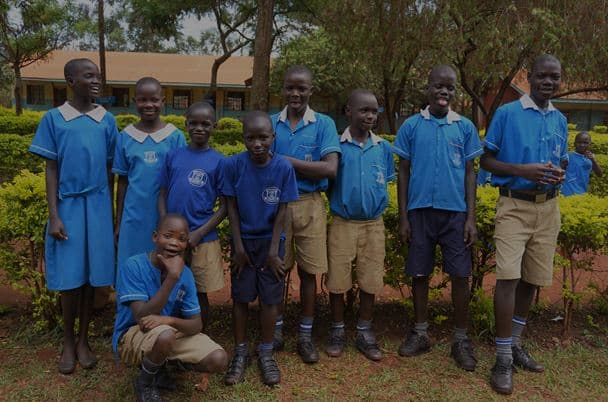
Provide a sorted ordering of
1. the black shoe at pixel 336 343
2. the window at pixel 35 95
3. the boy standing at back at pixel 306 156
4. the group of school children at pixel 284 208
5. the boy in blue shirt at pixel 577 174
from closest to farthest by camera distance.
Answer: the group of school children at pixel 284 208 → the boy standing at back at pixel 306 156 → the black shoe at pixel 336 343 → the boy in blue shirt at pixel 577 174 → the window at pixel 35 95

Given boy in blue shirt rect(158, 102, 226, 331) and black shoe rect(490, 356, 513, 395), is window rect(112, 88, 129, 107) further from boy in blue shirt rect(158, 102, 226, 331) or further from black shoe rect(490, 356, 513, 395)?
black shoe rect(490, 356, 513, 395)

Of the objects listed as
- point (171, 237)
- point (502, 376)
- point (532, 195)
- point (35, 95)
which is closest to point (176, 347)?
point (171, 237)

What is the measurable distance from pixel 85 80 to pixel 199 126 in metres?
0.72

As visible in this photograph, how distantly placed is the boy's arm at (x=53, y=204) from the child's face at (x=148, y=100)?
0.59 m

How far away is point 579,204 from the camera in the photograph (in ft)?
13.1

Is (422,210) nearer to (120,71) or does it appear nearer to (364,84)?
(364,84)

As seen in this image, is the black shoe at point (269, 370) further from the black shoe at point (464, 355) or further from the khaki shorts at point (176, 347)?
the black shoe at point (464, 355)

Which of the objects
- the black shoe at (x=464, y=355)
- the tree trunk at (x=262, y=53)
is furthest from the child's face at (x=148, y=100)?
the tree trunk at (x=262, y=53)

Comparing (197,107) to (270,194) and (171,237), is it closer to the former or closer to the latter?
(270,194)

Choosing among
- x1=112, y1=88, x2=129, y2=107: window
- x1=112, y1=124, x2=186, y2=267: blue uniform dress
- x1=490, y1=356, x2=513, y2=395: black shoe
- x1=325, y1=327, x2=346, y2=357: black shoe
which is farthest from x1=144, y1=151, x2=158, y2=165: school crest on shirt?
x1=112, y1=88, x2=129, y2=107: window

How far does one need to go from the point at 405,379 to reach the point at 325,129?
1.65 meters

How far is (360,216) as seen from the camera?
3459 millimetres

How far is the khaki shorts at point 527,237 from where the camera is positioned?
3.27 meters

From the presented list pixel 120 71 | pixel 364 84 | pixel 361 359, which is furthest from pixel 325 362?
pixel 120 71
